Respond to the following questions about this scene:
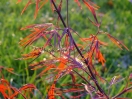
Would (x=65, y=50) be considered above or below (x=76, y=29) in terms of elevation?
above

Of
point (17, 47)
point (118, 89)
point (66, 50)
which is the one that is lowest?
point (118, 89)

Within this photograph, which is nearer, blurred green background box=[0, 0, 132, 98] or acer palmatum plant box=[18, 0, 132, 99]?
acer palmatum plant box=[18, 0, 132, 99]

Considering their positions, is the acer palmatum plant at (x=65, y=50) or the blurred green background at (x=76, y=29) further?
the blurred green background at (x=76, y=29)

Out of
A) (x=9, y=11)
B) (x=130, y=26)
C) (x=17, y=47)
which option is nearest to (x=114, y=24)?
(x=130, y=26)

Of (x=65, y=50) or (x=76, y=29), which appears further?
(x=76, y=29)

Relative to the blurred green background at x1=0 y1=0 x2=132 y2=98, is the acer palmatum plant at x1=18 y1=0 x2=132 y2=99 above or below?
above

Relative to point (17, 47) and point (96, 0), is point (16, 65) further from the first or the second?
point (96, 0)

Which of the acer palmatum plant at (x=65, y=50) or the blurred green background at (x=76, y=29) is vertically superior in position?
the acer palmatum plant at (x=65, y=50)

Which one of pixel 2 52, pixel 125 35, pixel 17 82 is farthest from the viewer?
pixel 125 35
